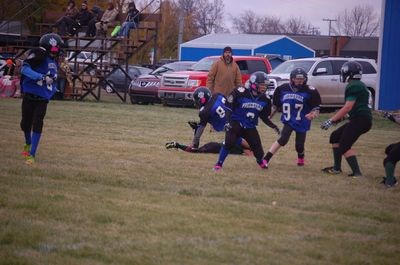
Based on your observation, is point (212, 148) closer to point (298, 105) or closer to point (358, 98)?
point (298, 105)

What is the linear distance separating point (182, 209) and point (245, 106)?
360 cm

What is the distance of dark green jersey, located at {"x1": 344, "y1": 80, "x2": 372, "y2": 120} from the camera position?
10.5m

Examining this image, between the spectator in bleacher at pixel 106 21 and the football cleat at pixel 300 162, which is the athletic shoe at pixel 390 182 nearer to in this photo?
the football cleat at pixel 300 162

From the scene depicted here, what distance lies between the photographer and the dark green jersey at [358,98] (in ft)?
34.5

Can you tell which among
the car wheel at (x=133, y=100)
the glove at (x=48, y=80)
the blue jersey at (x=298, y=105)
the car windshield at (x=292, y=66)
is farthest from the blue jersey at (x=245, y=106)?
the car wheel at (x=133, y=100)

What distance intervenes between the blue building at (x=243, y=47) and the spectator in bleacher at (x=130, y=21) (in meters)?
15.6

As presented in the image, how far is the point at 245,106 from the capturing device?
10.9 m

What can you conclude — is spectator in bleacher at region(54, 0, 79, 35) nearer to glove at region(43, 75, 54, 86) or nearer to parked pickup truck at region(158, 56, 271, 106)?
parked pickup truck at region(158, 56, 271, 106)

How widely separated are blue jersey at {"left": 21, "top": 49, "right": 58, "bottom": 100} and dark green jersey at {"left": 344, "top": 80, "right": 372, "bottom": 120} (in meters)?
4.32

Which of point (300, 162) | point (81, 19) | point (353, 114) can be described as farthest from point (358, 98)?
point (81, 19)

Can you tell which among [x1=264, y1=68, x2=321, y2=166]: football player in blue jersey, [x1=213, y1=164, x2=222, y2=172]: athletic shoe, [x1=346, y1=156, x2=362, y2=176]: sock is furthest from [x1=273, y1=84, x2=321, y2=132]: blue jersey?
[x1=213, y1=164, x2=222, y2=172]: athletic shoe

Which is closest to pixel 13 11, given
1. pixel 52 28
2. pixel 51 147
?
pixel 52 28

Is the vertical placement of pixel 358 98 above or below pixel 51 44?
below

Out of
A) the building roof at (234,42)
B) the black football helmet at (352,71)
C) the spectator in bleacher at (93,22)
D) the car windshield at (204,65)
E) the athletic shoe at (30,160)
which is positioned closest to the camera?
the athletic shoe at (30,160)
